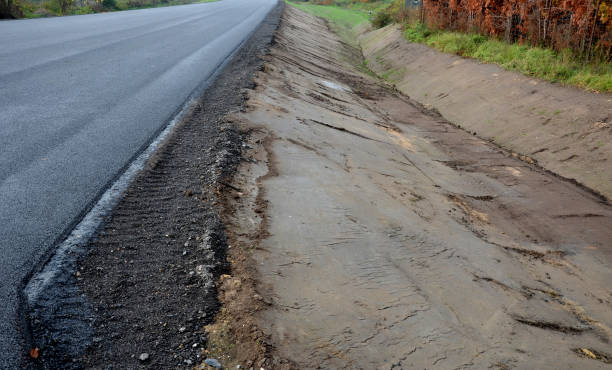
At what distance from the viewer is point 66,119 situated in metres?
6.61

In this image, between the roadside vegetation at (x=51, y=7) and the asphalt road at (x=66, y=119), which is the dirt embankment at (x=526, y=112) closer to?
the asphalt road at (x=66, y=119)

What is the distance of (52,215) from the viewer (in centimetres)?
414

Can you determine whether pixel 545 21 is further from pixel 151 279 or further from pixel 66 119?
pixel 151 279

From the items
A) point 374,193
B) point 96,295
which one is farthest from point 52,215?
point 374,193

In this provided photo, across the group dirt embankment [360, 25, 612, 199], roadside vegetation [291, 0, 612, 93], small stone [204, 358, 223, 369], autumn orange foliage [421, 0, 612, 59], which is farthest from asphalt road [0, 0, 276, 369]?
autumn orange foliage [421, 0, 612, 59]

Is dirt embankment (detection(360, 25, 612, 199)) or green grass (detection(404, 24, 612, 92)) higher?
green grass (detection(404, 24, 612, 92))

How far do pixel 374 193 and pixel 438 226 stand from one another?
0.91m

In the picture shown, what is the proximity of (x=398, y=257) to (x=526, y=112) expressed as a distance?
7.22 meters

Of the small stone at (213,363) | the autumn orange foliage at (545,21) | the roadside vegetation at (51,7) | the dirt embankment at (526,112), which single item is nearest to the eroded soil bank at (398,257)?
the small stone at (213,363)

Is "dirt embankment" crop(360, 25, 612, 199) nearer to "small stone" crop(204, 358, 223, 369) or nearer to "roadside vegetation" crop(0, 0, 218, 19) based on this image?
"small stone" crop(204, 358, 223, 369)

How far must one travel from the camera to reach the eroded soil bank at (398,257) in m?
3.27

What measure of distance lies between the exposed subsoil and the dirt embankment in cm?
635

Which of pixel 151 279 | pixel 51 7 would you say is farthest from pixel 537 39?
pixel 51 7

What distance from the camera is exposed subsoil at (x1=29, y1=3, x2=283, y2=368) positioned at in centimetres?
274
